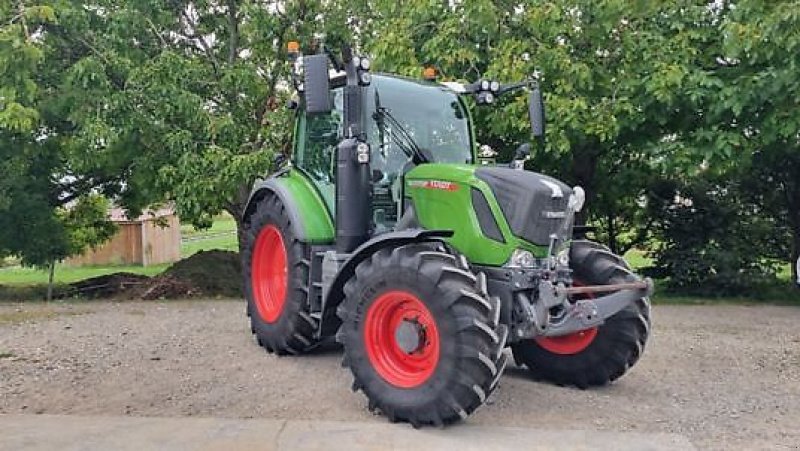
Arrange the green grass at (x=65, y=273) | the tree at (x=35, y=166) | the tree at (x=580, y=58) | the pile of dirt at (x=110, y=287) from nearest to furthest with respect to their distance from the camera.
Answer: the tree at (x=580, y=58), the tree at (x=35, y=166), the pile of dirt at (x=110, y=287), the green grass at (x=65, y=273)

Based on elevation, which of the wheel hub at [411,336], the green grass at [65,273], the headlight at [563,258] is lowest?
the green grass at [65,273]

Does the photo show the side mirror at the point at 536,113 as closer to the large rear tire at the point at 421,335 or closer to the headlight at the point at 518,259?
the headlight at the point at 518,259

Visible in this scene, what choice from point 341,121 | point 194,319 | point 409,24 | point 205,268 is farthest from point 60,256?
point 341,121

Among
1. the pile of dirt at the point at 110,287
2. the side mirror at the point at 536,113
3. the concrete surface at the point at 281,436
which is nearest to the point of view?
the concrete surface at the point at 281,436

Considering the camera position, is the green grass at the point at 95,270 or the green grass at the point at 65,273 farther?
the green grass at the point at 65,273

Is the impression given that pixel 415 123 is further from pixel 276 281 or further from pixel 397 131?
pixel 276 281

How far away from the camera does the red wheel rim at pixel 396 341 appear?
487 cm

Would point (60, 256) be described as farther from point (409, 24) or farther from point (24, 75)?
point (409, 24)

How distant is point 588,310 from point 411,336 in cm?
122

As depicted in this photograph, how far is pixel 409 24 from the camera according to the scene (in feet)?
33.4

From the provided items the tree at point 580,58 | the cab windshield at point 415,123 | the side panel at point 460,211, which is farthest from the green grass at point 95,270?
the side panel at point 460,211

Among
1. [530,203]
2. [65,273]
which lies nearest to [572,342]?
[530,203]

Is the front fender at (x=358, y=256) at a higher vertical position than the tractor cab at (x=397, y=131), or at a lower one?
lower

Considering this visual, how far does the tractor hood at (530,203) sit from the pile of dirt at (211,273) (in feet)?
24.8
